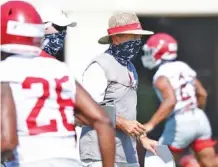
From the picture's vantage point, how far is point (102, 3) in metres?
12.5

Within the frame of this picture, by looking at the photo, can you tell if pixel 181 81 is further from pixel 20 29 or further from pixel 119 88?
pixel 20 29

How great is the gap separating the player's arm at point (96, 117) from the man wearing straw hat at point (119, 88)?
3.21 feet

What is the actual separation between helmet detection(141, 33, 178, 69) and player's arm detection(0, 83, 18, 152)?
529cm

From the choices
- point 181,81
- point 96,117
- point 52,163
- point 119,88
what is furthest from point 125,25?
point 181,81

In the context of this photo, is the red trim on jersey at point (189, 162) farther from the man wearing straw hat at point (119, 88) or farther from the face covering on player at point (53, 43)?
the face covering on player at point (53, 43)

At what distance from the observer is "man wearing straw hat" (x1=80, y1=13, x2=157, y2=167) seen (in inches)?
214

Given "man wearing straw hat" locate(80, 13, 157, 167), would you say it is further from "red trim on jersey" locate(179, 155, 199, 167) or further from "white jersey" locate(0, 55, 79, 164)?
"red trim on jersey" locate(179, 155, 199, 167)

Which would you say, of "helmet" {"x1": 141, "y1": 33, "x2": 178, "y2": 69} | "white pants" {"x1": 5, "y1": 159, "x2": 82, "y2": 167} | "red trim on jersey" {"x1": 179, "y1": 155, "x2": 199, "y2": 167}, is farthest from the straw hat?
"red trim on jersey" {"x1": 179, "y1": 155, "x2": 199, "y2": 167}

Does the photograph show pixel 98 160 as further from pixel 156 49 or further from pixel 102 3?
pixel 102 3

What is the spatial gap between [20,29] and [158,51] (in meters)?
5.14

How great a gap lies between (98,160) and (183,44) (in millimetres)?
9301

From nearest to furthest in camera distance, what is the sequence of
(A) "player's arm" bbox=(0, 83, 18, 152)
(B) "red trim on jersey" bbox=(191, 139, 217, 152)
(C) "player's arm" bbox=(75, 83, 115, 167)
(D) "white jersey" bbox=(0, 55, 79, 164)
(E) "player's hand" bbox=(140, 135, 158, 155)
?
(A) "player's arm" bbox=(0, 83, 18, 152)
(D) "white jersey" bbox=(0, 55, 79, 164)
(C) "player's arm" bbox=(75, 83, 115, 167)
(E) "player's hand" bbox=(140, 135, 158, 155)
(B) "red trim on jersey" bbox=(191, 139, 217, 152)

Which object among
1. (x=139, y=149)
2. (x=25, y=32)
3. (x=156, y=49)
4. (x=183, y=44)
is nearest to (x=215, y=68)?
(x=183, y=44)

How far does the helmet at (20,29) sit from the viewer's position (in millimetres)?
4199
